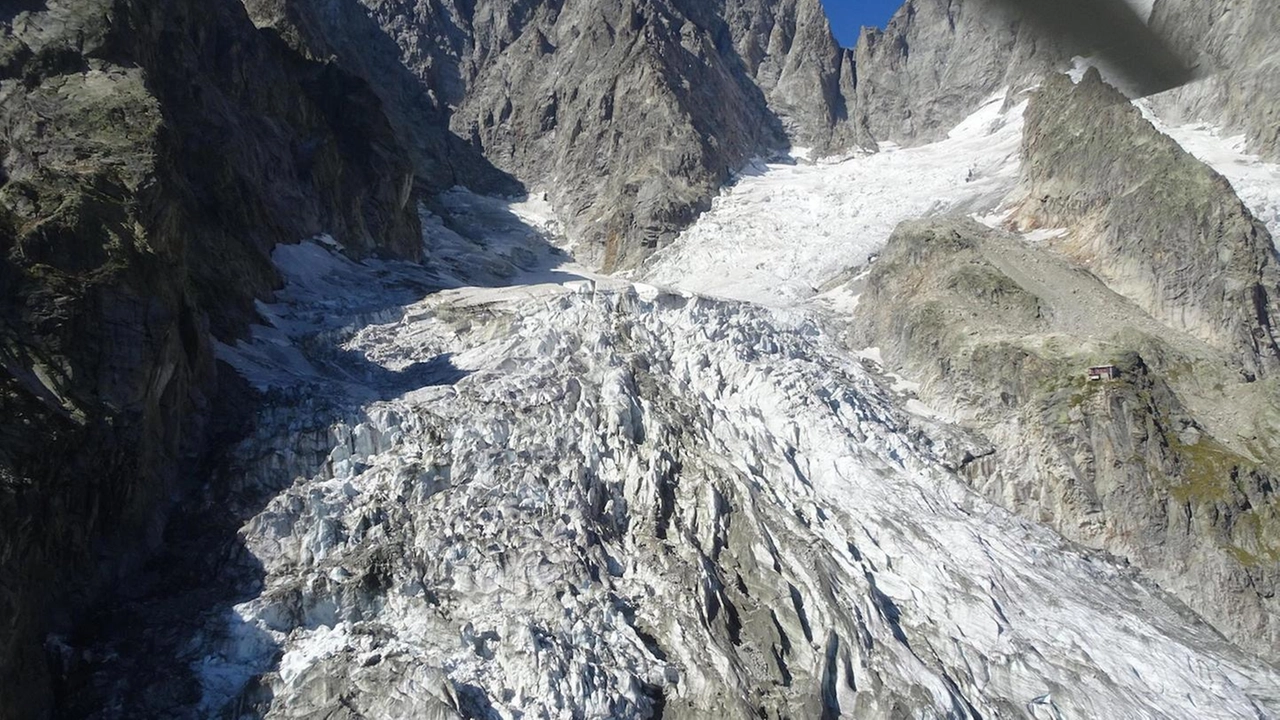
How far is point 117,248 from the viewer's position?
70.0 ft

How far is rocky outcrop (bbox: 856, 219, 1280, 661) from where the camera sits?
28.7 meters

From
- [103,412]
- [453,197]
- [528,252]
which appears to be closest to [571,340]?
[103,412]

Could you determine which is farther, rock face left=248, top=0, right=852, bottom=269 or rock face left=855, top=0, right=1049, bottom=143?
rock face left=855, top=0, right=1049, bottom=143

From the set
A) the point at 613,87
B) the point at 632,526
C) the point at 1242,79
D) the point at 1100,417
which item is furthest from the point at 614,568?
the point at 613,87

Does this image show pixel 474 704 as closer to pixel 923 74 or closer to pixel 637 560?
pixel 637 560

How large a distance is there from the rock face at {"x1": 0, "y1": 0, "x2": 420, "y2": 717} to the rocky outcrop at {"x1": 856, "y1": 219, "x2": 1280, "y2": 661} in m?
25.5

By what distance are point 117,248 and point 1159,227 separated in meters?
41.1

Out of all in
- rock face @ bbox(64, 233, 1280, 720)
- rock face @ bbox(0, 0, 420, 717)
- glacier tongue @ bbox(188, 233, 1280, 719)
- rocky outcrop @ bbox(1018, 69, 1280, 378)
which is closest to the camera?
rock face @ bbox(0, 0, 420, 717)

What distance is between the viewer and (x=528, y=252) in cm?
6644

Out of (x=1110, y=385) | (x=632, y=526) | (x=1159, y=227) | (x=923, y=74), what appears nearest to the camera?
(x=632, y=526)

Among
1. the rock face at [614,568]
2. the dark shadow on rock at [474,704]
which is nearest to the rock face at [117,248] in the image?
the rock face at [614,568]

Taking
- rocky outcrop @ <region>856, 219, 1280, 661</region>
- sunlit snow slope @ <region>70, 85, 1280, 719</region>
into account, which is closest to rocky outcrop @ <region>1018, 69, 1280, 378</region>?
rocky outcrop @ <region>856, 219, 1280, 661</region>

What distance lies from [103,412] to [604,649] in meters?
12.0

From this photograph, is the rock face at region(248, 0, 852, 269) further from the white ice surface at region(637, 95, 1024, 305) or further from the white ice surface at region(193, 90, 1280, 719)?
the white ice surface at region(193, 90, 1280, 719)
